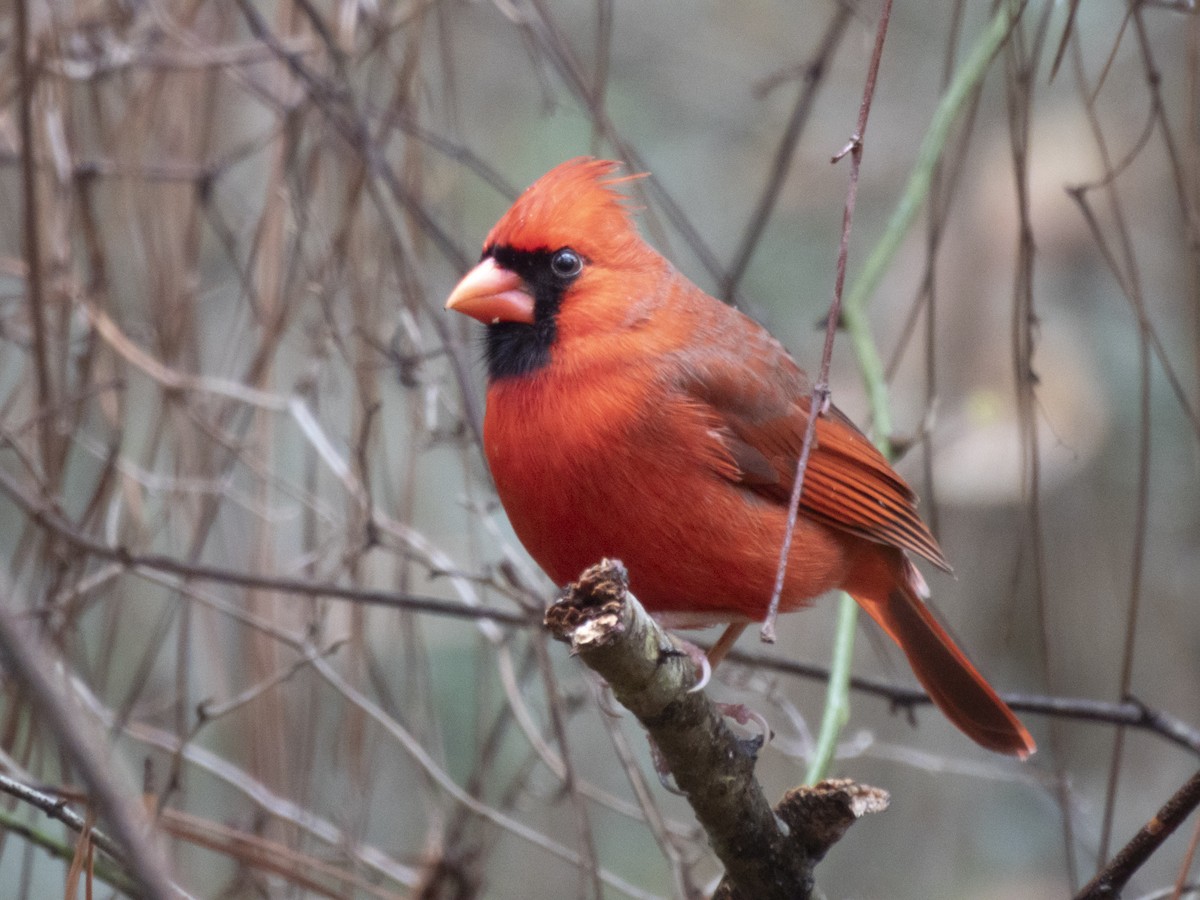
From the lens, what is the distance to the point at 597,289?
2.37 m

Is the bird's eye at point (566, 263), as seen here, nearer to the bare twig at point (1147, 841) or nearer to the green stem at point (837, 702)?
the green stem at point (837, 702)

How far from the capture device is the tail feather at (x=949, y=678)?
2676 millimetres

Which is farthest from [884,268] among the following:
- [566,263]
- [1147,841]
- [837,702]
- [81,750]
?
Result: [81,750]

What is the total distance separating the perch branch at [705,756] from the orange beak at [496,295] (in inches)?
33.2

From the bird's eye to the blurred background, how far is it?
255 millimetres

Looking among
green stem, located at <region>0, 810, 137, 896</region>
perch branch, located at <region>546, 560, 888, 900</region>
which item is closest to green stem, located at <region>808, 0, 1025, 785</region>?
perch branch, located at <region>546, 560, 888, 900</region>

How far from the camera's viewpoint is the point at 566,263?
2.38 metres

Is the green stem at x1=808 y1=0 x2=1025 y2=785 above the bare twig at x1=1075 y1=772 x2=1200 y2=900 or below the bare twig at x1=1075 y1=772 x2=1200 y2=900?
above

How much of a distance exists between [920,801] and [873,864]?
252 millimetres

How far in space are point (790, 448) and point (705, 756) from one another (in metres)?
0.83

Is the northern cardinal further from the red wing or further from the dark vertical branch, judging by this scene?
the dark vertical branch

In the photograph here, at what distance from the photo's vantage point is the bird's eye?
237 centimetres

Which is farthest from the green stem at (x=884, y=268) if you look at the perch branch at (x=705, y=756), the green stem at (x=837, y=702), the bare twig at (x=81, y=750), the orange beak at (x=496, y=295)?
the bare twig at (x=81, y=750)

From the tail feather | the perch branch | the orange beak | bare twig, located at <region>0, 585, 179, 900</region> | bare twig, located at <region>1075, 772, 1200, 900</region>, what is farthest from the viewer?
the tail feather
